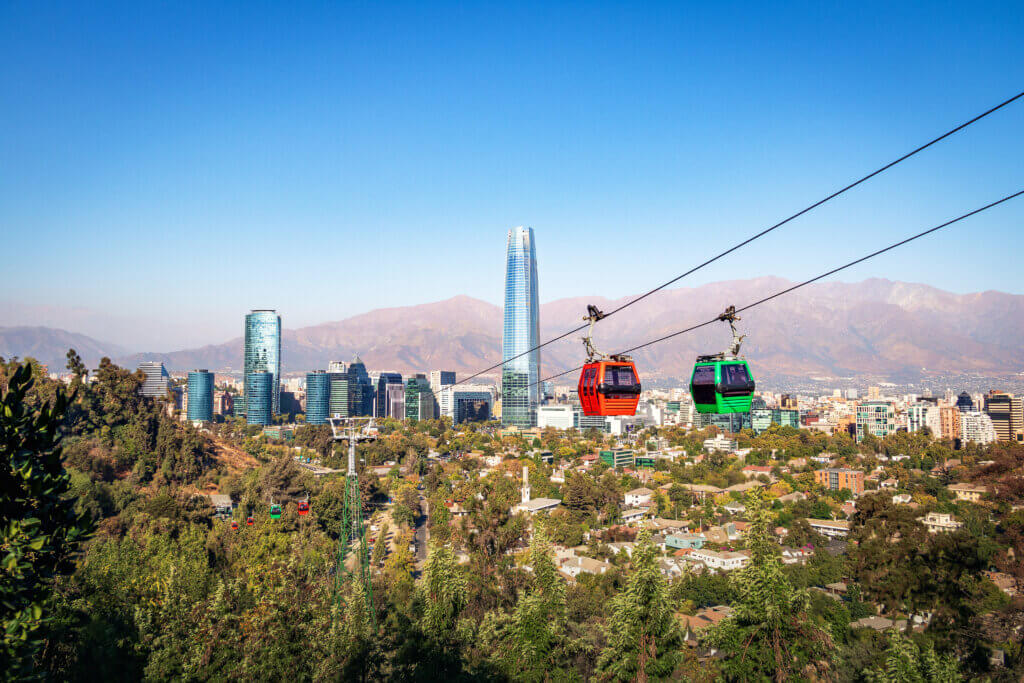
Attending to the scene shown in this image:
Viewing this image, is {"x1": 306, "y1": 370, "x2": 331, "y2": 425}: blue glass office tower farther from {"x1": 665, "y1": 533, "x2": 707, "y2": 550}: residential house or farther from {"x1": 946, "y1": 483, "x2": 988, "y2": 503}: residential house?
{"x1": 946, "y1": 483, "x2": 988, "y2": 503}: residential house

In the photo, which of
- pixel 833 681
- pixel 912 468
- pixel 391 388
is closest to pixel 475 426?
pixel 391 388

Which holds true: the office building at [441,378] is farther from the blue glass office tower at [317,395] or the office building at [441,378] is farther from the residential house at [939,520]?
the residential house at [939,520]

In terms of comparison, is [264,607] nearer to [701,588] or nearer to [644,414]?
[701,588]

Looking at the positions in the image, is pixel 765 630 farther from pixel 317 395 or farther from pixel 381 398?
pixel 381 398

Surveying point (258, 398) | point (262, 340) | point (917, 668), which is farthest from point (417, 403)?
point (917, 668)

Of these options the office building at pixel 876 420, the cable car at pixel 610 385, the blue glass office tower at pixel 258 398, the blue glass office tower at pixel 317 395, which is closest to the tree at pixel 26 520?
the cable car at pixel 610 385

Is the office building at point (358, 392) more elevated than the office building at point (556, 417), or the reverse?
the office building at point (358, 392)

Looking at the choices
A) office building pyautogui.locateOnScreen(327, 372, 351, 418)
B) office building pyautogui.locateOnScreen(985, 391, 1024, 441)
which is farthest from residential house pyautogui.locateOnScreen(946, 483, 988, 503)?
office building pyautogui.locateOnScreen(327, 372, 351, 418)
